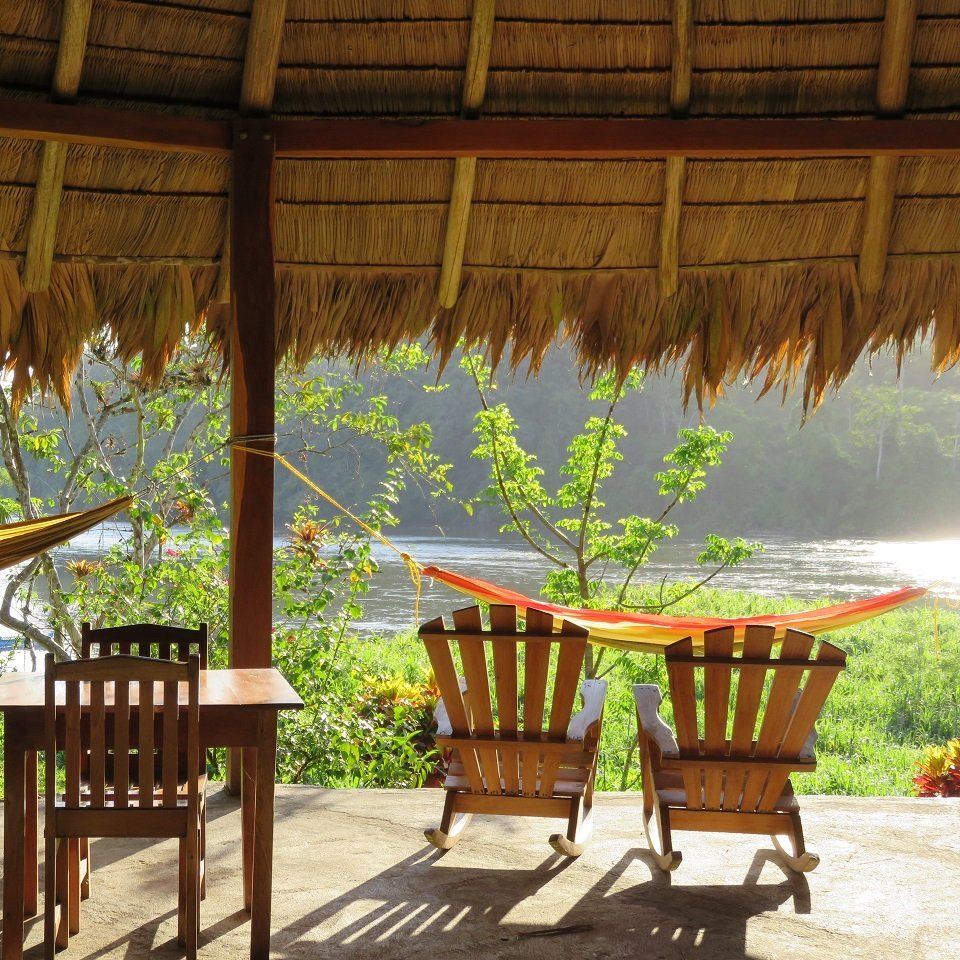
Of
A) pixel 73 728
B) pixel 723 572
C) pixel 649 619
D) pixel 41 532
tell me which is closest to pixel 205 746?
pixel 73 728

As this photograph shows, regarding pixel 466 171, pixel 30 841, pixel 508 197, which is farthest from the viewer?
pixel 508 197

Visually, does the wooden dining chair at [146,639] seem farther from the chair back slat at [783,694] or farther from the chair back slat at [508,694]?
the chair back slat at [783,694]

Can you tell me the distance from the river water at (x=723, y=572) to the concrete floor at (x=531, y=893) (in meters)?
8.71

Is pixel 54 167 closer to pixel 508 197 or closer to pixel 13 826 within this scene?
pixel 508 197

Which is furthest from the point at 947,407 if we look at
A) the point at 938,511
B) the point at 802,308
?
the point at 802,308

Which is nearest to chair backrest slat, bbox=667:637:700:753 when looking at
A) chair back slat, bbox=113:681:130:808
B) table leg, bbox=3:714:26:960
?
chair back slat, bbox=113:681:130:808

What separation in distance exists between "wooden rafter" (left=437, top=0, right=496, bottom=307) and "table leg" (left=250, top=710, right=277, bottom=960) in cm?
197

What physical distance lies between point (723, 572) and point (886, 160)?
48.7ft

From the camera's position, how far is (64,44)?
308 cm

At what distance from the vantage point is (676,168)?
3.50 m

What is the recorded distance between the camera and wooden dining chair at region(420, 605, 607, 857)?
2543 millimetres

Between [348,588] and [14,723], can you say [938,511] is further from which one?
[14,723]

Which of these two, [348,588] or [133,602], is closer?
[348,588]

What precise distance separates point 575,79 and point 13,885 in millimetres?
2891
